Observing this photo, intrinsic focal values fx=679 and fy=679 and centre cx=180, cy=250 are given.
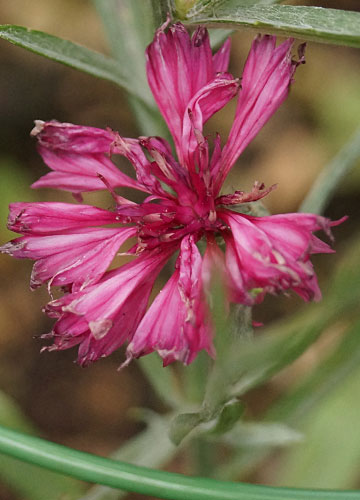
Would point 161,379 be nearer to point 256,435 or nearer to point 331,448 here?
point 256,435

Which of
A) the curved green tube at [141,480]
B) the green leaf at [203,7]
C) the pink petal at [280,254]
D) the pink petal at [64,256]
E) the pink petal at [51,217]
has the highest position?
the green leaf at [203,7]

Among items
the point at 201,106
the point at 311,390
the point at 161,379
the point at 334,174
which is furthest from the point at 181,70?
the point at 311,390

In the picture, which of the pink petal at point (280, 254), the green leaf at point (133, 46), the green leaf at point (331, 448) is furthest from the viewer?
the green leaf at point (331, 448)

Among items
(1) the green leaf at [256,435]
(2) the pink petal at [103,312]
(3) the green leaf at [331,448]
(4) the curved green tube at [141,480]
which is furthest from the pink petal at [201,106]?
(3) the green leaf at [331,448]

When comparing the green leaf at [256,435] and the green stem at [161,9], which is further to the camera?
the green leaf at [256,435]

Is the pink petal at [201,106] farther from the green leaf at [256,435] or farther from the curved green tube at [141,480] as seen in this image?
the green leaf at [256,435]

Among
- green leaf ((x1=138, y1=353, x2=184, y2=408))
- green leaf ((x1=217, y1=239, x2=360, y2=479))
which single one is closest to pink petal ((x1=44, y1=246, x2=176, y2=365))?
green leaf ((x1=138, y1=353, x2=184, y2=408))
